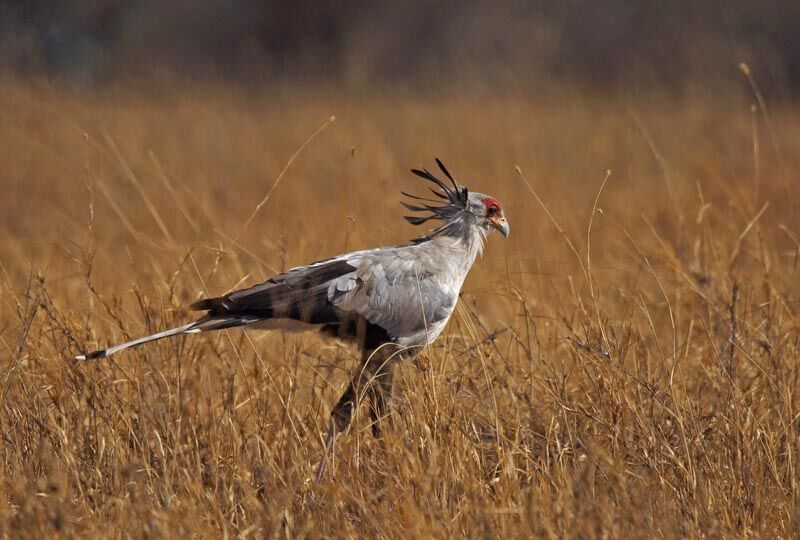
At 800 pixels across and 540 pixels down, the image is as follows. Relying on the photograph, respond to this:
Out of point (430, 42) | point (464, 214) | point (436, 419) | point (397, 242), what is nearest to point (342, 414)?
point (436, 419)

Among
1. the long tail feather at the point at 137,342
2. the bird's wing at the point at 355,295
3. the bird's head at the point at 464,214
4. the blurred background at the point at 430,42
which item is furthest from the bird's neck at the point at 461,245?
the blurred background at the point at 430,42

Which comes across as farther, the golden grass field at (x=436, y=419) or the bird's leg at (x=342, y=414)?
the bird's leg at (x=342, y=414)

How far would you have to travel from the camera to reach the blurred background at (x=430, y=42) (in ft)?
43.4

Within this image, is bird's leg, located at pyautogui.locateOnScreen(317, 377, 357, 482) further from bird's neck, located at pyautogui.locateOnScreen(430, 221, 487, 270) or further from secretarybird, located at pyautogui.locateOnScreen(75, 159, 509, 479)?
bird's neck, located at pyautogui.locateOnScreen(430, 221, 487, 270)

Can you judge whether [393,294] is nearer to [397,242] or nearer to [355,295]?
[355,295]

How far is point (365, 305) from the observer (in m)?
3.83

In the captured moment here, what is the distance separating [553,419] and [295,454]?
2.63 feet

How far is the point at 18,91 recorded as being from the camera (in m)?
8.38

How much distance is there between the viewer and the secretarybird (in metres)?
3.68

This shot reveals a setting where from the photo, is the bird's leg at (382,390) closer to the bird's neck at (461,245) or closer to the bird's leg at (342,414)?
the bird's leg at (342,414)

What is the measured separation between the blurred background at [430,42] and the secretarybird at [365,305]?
6750mm

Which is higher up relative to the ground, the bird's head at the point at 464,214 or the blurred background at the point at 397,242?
the bird's head at the point at 464,214

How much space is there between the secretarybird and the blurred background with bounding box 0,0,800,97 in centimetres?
675

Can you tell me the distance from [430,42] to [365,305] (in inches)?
606
